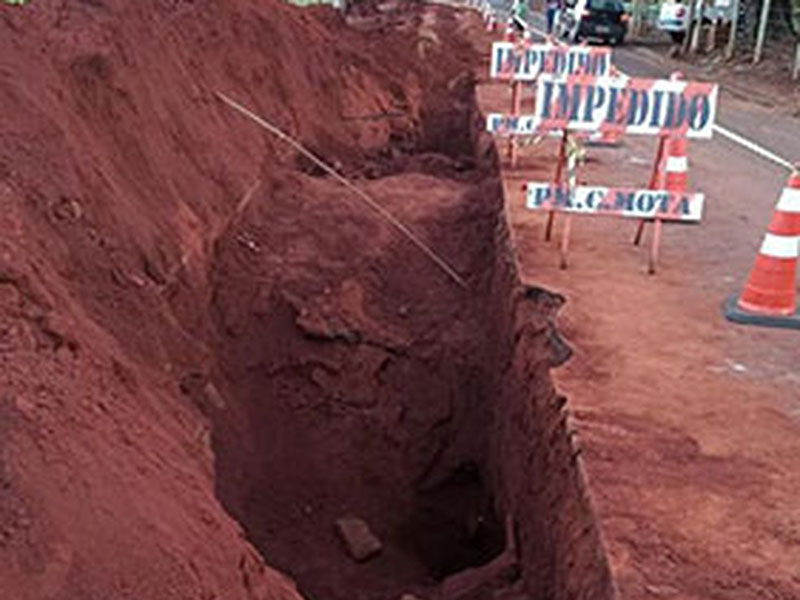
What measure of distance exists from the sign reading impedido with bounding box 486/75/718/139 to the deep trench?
1.24 meters

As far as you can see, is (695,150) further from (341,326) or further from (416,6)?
(416,6)

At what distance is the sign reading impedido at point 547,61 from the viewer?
10.3 metres

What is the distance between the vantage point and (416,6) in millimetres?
27234

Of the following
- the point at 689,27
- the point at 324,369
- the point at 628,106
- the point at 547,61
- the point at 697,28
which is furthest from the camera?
the point at 689,27

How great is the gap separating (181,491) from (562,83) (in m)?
4.38

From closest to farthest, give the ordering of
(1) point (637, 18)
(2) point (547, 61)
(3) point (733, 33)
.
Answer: (2) point (547, 61), (3) point (733, 33), (1) point (637, 18)

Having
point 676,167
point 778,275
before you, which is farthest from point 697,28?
point 778,275

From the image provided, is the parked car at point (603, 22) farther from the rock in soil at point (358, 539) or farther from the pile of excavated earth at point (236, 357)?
the rock in soil at point (358, 539)

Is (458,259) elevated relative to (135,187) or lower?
lower

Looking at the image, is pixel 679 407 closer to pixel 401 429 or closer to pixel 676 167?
pixel 401 429

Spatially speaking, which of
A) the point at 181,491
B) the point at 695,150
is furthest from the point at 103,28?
the point at 695,150

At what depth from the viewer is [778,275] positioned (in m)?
6.42

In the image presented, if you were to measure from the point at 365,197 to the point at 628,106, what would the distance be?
420 cm

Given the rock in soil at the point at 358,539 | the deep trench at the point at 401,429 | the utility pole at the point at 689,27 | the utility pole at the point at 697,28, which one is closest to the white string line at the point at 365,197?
the deep trench at the point at 401,429
